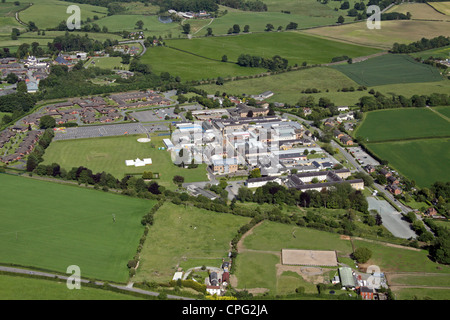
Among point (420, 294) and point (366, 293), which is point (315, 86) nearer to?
point (420, 294)

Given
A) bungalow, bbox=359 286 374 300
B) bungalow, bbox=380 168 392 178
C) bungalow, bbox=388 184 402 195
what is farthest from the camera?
bungalow, bbox=380 168 392 178

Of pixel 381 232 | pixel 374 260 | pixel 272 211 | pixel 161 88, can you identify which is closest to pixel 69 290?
pixel 272 211

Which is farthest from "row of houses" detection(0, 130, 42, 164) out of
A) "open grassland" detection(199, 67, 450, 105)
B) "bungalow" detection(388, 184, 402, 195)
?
"bungalow" detection(388, 184, 402, 195)

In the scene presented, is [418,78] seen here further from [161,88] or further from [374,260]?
[374,260]

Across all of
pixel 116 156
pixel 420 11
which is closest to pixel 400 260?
pixel 116 156

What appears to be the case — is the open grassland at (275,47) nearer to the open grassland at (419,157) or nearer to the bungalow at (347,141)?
the bungalow at (347,141)

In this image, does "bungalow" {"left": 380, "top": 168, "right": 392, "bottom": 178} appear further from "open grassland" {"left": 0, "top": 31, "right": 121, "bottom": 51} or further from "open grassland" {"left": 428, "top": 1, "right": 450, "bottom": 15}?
"open grassland" {"left": 428, "top": 1, "right": 450, "bottom": 15}
